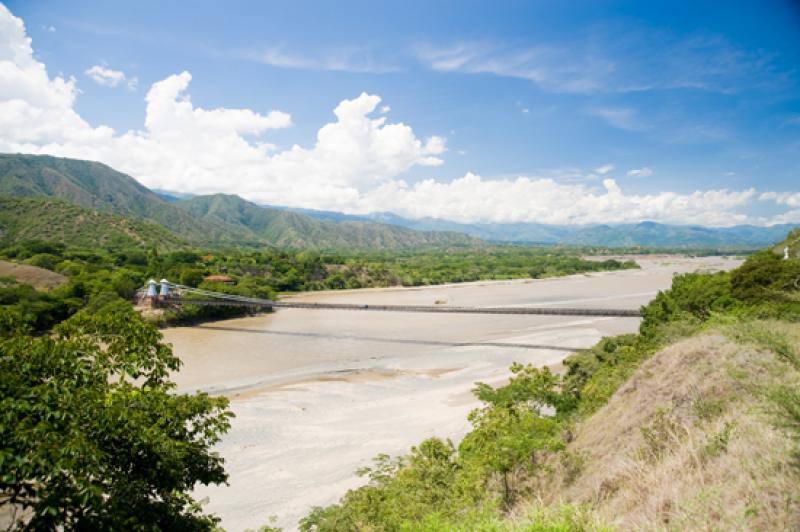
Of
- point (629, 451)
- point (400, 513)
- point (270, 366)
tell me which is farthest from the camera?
A: point (270, 366)

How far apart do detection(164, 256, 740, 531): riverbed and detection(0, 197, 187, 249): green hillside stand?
1985 inches

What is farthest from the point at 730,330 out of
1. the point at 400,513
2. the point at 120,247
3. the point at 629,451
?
the point at 120,247

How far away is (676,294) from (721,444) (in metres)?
21.8

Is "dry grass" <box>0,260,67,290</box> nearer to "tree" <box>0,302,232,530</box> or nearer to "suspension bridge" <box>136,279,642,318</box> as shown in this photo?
"suspension bridge" <box>136,279,642,318</box>

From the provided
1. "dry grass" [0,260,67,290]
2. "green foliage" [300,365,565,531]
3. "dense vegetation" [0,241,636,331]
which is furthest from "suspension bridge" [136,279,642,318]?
"green foliage" [300,365,565,531]

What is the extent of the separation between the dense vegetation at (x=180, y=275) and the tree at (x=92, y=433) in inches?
543

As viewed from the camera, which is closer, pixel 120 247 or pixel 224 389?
pixel 224 389

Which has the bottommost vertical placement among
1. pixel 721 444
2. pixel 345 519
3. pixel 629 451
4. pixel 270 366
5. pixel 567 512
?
pixel 270 366

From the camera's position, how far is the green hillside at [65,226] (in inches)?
2771

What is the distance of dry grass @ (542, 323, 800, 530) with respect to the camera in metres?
3.84

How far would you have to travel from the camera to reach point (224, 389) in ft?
66.7

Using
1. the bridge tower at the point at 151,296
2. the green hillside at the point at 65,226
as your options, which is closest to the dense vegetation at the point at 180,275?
the bridge tower at the point at 151,296

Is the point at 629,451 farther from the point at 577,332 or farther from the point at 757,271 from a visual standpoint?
the point at 577,332

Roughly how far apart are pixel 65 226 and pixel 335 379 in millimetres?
79623
